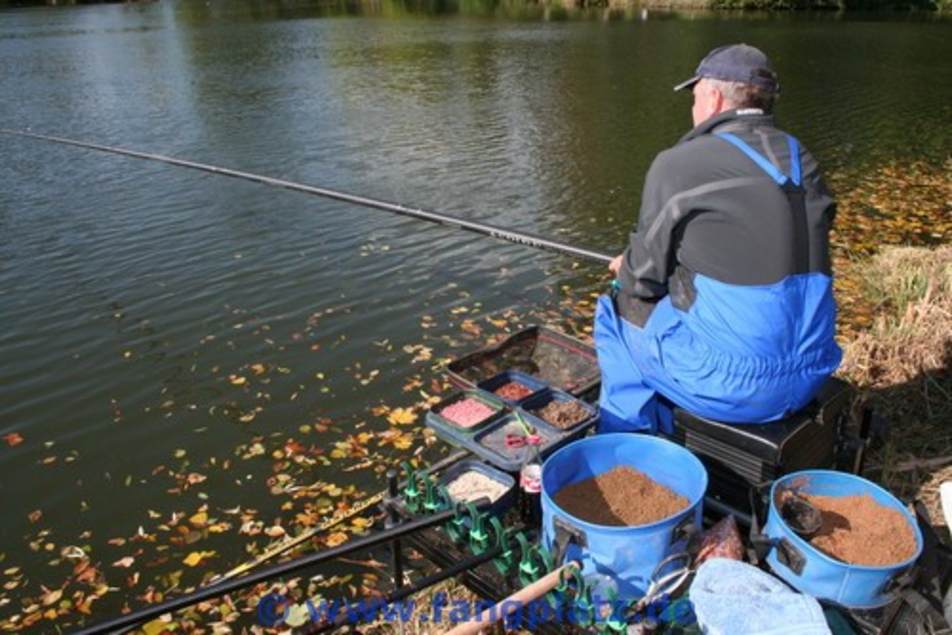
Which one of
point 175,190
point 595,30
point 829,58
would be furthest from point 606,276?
point 595,30

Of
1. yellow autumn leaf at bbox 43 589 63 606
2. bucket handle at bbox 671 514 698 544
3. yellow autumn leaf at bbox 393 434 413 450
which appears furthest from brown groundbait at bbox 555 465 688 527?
yellow autumn leaf at bbox 43 589 63 606

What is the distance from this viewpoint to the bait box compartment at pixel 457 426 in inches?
182

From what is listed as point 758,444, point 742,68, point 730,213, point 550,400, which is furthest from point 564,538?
point 742,68

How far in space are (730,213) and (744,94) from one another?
0.63 m

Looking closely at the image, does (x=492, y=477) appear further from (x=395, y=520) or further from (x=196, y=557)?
(x=196, y=557)

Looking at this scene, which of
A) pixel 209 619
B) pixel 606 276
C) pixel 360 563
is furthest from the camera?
pixel 606 276

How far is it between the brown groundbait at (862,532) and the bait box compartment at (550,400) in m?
1.45

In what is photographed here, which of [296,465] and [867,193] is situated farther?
[867,193]

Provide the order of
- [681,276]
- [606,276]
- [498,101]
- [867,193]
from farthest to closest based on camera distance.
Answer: [498,101] < [867,193] < [606,276] < [681,276]

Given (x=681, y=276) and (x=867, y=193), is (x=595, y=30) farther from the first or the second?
(x=681, y=276)

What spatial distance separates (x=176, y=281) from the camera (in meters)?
9.29

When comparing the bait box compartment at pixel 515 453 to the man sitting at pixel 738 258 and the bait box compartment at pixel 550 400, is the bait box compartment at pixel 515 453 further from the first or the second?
the man sitting at pixel 738 258

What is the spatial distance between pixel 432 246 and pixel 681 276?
688cm

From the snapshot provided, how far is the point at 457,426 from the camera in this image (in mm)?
4707
